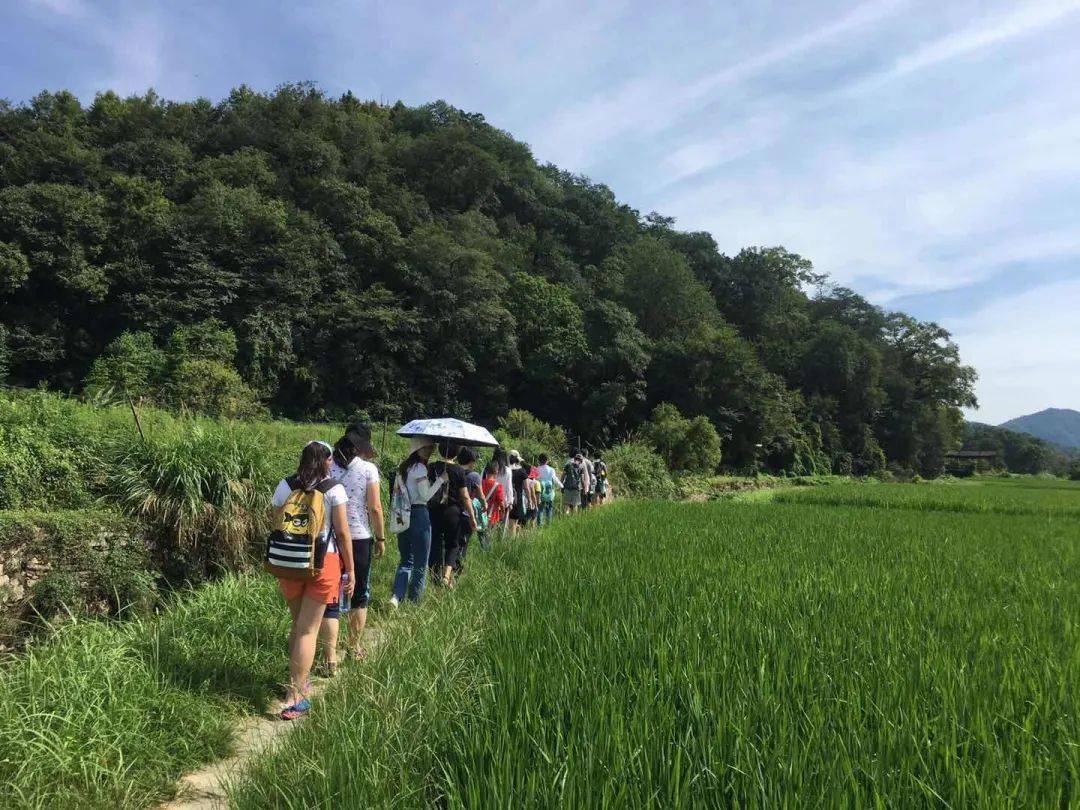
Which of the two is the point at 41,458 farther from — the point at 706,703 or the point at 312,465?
the point at 706,703

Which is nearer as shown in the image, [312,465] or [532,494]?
[312,465]

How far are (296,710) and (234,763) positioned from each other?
18.7 inches

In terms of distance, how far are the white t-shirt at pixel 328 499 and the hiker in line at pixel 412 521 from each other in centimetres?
146

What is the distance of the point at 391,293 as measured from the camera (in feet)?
96.0

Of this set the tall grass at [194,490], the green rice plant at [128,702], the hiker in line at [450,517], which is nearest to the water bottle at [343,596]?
the green rice plant at [128,702]

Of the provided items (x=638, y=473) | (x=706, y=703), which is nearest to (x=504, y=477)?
(x=706, y=703)

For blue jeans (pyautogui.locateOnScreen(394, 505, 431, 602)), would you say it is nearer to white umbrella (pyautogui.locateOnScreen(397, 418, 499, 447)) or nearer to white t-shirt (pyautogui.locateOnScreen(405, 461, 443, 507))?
white t-shirt (pyautogui.locateOnScreen(405, 461, 443, 507))

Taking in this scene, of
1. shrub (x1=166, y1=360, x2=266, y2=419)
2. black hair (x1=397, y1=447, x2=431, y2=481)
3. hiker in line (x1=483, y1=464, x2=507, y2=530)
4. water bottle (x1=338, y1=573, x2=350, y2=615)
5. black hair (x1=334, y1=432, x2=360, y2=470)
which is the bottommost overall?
water bottle (x1=338, y1=573, x2=350, y2=615)

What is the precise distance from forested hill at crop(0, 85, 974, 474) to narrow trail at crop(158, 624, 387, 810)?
44.4 feet

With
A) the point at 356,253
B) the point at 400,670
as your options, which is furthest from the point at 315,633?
the point at 356,253

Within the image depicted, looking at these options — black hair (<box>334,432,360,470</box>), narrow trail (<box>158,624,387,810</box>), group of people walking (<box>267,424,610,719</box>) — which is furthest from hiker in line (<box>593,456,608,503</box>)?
narrow trail (<box>158,624,387,810</box>)

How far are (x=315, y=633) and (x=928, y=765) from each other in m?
2.81

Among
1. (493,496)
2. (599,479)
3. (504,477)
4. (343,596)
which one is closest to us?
(343,596)

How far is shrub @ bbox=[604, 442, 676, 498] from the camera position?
69.9 ft
